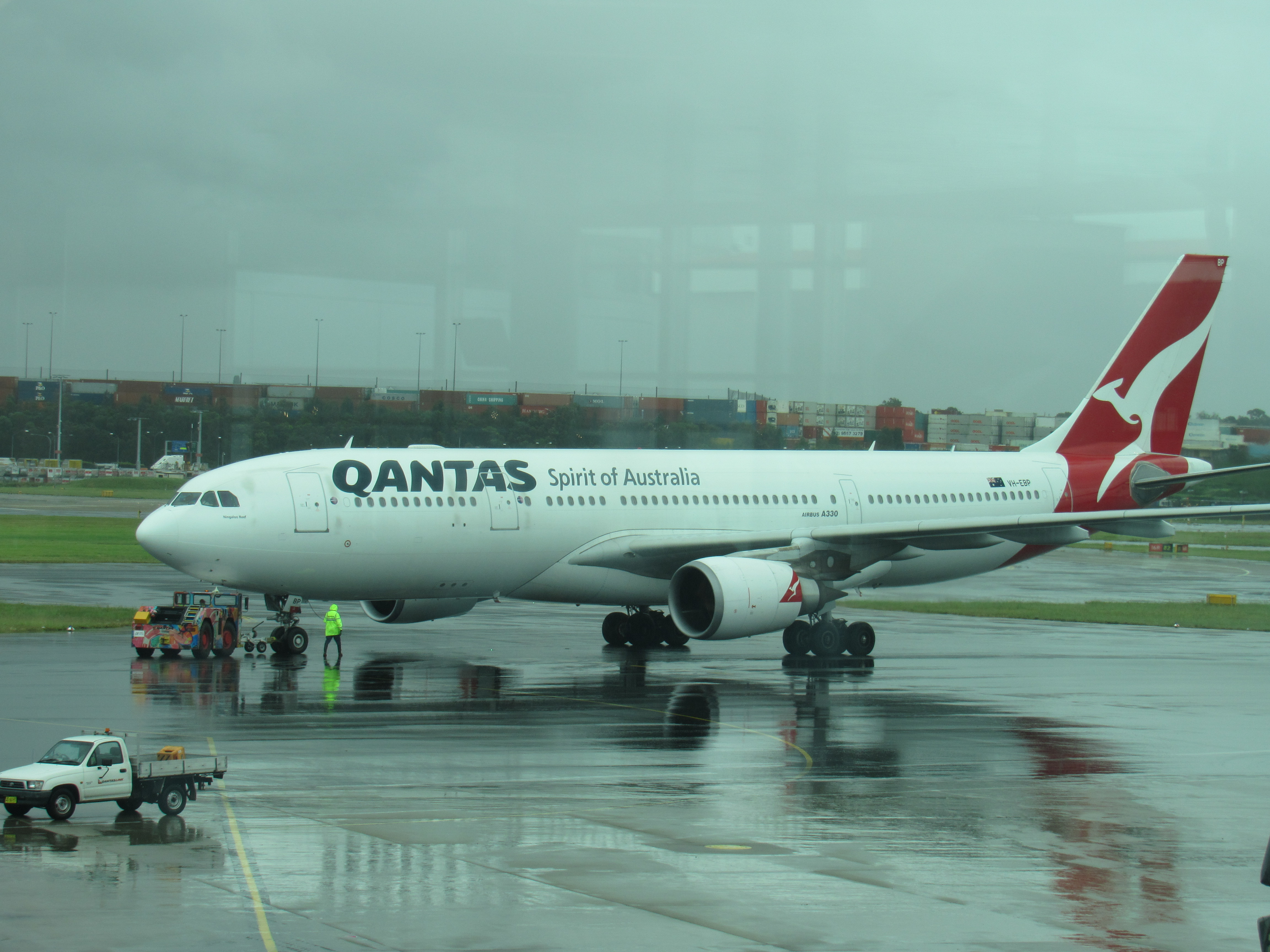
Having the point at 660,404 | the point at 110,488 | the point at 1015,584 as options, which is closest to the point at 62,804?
the point at 660,404

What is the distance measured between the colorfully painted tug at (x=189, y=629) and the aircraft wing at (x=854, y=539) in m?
7.14

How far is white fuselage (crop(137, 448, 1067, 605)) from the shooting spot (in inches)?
1021

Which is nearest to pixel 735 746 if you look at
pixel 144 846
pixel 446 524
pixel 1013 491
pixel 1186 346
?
pixel 144 846

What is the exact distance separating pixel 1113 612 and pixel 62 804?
34.2m

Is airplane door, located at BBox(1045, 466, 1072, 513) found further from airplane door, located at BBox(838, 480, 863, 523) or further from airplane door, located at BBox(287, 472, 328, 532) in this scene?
airplane door, located at BBox(287, 472, 328, 532)

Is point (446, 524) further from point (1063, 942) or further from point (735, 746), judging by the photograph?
point (1063, 942)

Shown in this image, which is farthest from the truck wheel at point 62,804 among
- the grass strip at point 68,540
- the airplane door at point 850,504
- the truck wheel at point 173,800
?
the grass strip at point 68,540

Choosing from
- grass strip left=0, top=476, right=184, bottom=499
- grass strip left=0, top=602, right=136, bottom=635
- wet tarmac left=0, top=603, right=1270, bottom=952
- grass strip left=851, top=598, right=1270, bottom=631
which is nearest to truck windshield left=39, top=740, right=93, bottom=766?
wet tarmac left=0, top=603, right=1270, bottom=952

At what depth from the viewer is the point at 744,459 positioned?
31.8 metres

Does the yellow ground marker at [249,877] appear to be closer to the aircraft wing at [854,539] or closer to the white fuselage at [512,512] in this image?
the white fuselage at [512,512]

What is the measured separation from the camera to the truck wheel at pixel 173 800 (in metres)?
13.6

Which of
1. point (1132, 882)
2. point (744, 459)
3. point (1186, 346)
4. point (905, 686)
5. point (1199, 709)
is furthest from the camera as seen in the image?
point (1186, 346)

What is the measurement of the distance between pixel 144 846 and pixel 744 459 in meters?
21.0

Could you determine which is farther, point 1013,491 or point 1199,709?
point 1013,491
